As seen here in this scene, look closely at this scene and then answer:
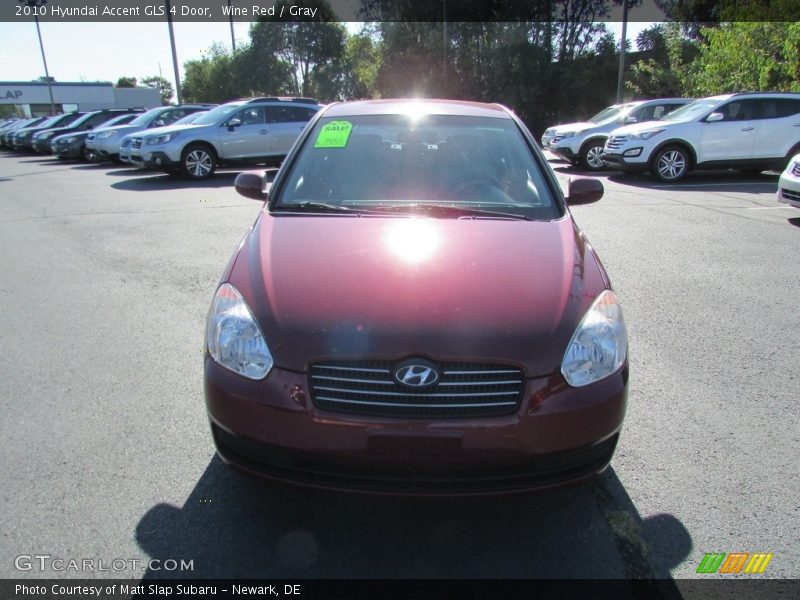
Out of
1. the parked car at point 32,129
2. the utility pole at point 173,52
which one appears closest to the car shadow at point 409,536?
the parked car at point 32,129

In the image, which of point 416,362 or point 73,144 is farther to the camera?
point 73,144

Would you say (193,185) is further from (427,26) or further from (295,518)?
(427,26)

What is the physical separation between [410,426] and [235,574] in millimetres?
850

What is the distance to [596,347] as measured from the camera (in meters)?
2.28

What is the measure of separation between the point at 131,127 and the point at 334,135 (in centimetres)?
1506

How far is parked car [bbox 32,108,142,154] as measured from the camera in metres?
20.9

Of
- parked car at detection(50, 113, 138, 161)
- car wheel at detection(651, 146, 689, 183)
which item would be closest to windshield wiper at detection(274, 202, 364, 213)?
car wheel at detection(651, 146, 689, 183)

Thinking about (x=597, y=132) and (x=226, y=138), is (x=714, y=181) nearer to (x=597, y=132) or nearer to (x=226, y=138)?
(x=597, y=132)

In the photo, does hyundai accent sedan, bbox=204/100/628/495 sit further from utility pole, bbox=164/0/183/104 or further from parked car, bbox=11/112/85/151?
utility pole, bbox=164/0/183/104

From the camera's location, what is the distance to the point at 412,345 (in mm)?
2115

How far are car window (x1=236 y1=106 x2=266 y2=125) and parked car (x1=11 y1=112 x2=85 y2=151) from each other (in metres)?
12.4

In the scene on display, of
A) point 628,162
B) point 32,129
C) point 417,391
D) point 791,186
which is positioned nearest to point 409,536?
point 417,391

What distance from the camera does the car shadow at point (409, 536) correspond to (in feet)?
7.18

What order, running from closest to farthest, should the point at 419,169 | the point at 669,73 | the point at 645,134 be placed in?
the point at 419,169
the point at 645,134
the point at 669,73
